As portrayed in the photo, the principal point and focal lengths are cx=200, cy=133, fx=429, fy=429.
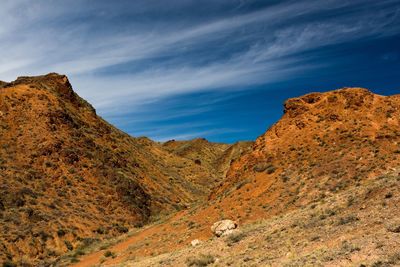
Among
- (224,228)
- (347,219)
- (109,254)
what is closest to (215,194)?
(109,254)

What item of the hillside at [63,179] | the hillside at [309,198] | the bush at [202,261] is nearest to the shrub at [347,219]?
the hillside at [309,198]

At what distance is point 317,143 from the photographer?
3609cm

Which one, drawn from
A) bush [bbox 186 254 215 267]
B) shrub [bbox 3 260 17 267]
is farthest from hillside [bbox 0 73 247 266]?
bush [bbox 186 254 215 267]

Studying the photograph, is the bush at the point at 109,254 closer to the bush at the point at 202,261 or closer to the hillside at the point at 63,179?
the hillside at the point at 63,179

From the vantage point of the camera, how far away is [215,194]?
132 feet

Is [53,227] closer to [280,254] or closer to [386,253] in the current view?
[280,254]

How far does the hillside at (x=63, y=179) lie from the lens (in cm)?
3775

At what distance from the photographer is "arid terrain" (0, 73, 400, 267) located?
16.5 metres

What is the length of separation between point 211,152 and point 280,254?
351ft

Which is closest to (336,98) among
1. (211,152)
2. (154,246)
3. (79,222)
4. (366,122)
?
(366,122)

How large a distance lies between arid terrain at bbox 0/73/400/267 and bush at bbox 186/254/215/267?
75 mm

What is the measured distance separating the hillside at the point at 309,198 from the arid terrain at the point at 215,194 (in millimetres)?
89

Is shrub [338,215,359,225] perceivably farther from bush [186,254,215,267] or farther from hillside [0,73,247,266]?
hillside [0,73,247,266]

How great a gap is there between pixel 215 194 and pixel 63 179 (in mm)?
18274
